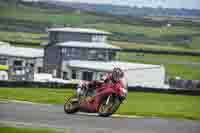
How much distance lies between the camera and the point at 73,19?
11.5 meters

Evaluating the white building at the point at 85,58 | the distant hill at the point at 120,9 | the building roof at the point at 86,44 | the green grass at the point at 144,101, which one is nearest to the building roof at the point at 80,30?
the white building at the point at 85,58

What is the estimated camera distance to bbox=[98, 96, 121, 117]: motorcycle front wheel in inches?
406

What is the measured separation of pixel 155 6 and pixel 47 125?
9.16ft

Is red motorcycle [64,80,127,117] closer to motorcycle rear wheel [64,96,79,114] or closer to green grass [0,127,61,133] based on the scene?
motorcycle rear wheel [64,96,79,114]

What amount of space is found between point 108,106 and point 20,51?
225 centimetres

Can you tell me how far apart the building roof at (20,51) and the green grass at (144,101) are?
63cm

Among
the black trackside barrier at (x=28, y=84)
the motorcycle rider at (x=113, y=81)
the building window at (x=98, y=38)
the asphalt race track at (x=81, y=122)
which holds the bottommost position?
the asphalt race track at (x=81, y=122)

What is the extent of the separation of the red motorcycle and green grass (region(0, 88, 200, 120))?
21 cm

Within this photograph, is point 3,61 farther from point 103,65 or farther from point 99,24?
point 103,65

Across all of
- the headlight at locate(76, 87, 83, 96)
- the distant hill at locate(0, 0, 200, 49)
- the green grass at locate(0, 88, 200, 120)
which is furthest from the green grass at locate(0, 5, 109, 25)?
the headlight at locate(76, 87, 83, 96)

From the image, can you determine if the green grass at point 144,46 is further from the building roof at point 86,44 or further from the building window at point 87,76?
the building window at point 87,76

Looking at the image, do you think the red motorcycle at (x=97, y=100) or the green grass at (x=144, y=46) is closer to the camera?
the red motorcycle at (x=97, y=100)

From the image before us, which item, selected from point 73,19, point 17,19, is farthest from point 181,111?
point 17,19

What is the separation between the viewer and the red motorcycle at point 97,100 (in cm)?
1028
